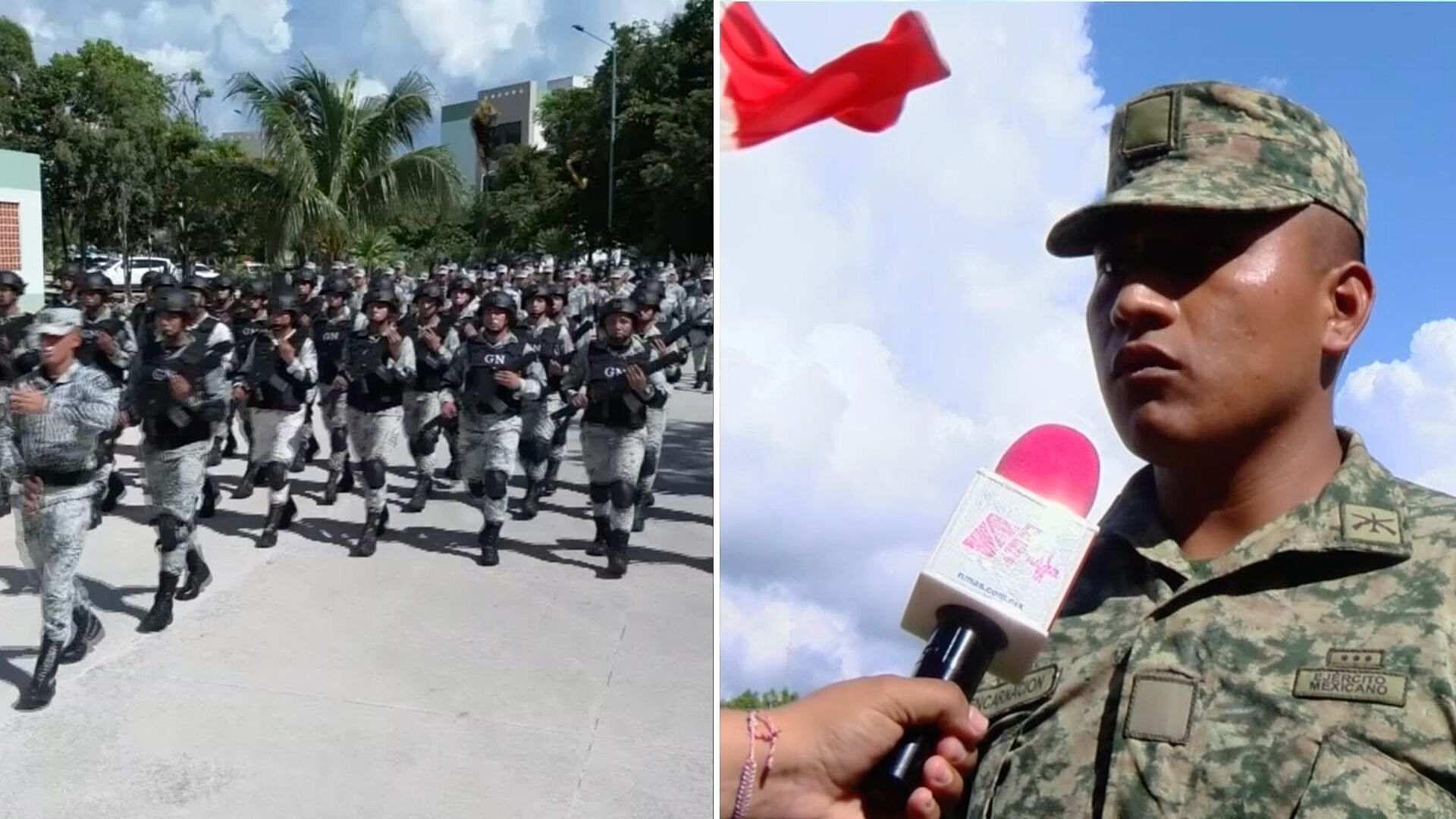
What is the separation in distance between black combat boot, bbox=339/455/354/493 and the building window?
92 cm

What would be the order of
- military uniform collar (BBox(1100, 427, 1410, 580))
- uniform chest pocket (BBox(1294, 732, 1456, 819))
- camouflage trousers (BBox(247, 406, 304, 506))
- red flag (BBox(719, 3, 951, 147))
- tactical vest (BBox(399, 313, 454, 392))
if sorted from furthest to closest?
tactical vest (BBox(399, 313, 454, 392)) → camouflage trousers (BBox(247, 406, 304, 506)) → red flag (BBox(719, 3, 951, 147)) → military uniform collar (BBox(1100, 427, 1410, 580)) → uniform chest pocket (BBox(1294, 732, 1456, 819))

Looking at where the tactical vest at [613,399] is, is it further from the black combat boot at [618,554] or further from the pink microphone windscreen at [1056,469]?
the pink microphone windscreen at [1056,469]

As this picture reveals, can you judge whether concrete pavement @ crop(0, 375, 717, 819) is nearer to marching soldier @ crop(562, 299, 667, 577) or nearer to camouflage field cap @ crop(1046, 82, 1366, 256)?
marching soldier @ crop(562, 299, 667, 577)

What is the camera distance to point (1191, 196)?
102 centimetres

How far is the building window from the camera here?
248cm

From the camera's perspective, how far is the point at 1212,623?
110 centimetres

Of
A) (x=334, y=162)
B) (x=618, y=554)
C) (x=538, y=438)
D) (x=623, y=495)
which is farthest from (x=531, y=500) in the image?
(x=334, y=162)

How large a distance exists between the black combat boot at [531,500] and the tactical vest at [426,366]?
0.59 meters

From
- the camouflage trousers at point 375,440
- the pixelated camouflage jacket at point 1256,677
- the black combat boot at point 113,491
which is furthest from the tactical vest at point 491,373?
the pixelated camouflage jacket at point 1256,677

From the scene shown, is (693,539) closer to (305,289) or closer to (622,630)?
(622,630)

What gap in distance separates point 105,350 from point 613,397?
5.40 feet

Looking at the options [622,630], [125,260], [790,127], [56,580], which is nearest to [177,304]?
[125,260]

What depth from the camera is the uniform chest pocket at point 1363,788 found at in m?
0.96

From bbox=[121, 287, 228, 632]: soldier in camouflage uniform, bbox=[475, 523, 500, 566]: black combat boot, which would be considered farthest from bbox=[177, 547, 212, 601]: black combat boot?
bbox=[475, 523, 500, 566]: black combat boot
